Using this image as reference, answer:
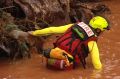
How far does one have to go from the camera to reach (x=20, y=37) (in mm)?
6121

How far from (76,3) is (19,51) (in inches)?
119

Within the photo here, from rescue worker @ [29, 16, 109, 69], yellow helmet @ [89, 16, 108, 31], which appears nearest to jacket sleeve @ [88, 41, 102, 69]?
rescue worker @ [29, 16, 109, 69]

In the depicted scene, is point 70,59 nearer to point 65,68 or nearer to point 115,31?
point 65,68

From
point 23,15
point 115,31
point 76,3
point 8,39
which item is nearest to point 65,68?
point 8,39

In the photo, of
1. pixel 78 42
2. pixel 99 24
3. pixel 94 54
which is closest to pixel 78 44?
pixel 78 42

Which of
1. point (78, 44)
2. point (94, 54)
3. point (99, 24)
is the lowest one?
point (94, 54)

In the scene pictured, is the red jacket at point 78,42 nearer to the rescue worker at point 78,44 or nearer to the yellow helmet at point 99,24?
the rescue worker at point 78,44

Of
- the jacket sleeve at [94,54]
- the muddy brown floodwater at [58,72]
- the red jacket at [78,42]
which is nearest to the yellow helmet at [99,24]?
the red jacket at [78,42]

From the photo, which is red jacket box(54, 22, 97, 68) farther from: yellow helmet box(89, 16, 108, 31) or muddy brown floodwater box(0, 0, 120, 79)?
muddy brown floodwater box(0, 0, 120, 79)

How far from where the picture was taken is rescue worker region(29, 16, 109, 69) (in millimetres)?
5848

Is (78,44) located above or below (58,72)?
above

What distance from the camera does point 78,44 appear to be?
590 centimetres

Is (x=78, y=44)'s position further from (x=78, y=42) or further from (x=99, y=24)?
(x=99, y=24)

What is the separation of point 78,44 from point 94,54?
0.29 m
